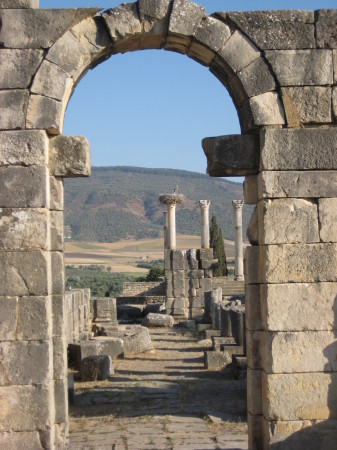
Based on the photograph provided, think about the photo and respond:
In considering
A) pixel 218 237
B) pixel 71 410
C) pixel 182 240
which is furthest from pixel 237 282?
pixel 182 240

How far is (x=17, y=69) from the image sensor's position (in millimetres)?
8484

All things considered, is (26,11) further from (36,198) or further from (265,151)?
(265,151)

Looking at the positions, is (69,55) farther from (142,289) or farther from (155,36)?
(142,289)

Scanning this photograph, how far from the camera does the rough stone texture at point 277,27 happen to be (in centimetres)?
870

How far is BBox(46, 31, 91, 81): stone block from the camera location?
853 cm

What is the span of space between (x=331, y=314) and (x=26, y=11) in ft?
15.7

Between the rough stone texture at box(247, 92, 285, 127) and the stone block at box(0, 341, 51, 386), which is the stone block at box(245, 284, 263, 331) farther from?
the stone block at box(0, 341, 51, 386)

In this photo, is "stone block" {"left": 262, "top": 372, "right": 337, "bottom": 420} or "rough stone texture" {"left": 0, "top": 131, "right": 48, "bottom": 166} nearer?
"stone block" {"left": 262, "top": 372, "right": 337, "bottom": 420}

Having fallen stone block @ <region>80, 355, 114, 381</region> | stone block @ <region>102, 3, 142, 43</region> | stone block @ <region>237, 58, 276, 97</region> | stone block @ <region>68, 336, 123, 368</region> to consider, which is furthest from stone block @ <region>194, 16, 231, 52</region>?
stone block @ <region>68, 336, 123, 368</region>

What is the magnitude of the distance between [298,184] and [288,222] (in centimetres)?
44

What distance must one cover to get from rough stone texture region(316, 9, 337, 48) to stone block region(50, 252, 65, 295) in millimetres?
3827

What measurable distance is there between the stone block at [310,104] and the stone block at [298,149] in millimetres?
189

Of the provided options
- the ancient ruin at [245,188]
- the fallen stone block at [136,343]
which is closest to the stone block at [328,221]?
the ancient ruin at [245,188]

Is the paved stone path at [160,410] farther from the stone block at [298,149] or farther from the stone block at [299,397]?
the stone block at [298,149]
